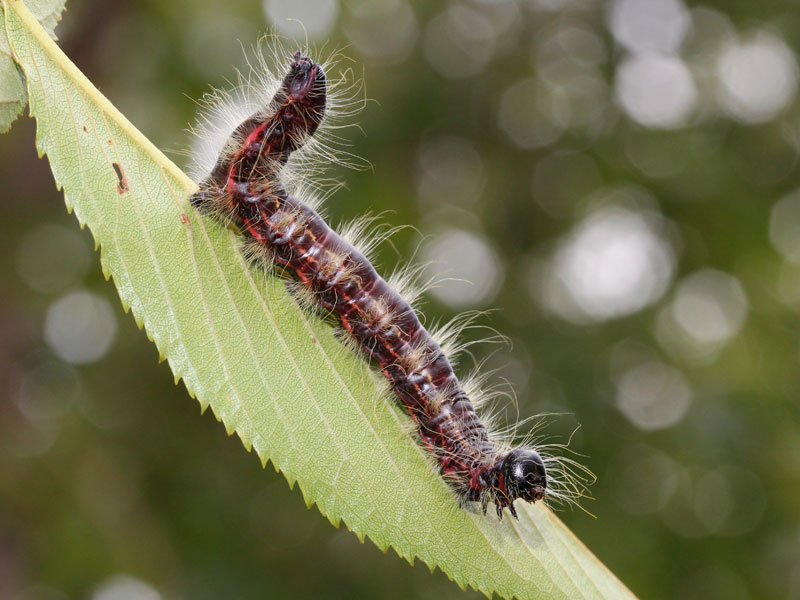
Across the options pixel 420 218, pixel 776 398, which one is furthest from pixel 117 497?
pixel 776 398

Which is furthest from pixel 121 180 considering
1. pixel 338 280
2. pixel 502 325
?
pixel 502 325

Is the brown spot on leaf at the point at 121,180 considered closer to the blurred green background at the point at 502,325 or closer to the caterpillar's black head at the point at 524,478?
the caterpillar's black head at the point at 524,478

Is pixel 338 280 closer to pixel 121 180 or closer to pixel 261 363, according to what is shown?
pixel 261 363

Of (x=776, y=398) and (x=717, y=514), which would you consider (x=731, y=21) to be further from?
(x=717, y=514)

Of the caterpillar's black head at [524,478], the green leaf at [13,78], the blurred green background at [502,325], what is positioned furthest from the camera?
the blurred green background at [502,325]

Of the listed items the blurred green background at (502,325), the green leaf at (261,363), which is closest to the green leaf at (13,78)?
the green leaf at (261,363)

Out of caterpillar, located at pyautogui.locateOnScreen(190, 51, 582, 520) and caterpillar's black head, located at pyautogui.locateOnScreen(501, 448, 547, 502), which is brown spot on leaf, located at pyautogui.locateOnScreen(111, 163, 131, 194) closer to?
caterpillar, located at pyautogui.locateOnScreen(190, 51, 582, 520)
